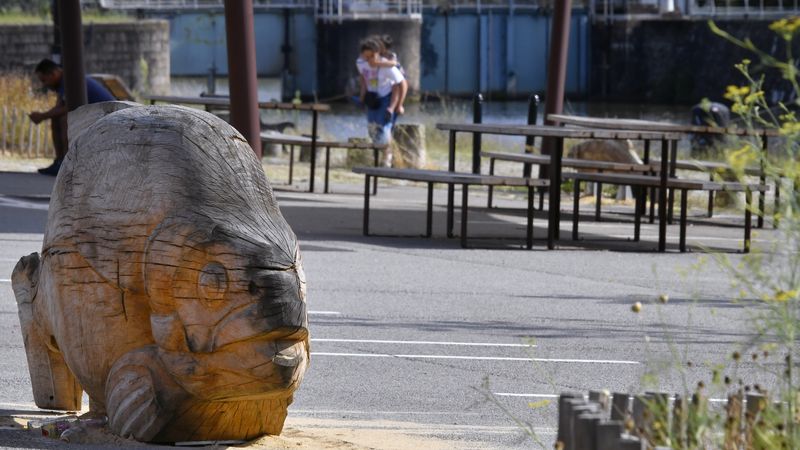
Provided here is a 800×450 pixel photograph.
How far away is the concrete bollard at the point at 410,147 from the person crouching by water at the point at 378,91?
10.7 inches

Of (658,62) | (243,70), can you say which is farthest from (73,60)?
(658,62)

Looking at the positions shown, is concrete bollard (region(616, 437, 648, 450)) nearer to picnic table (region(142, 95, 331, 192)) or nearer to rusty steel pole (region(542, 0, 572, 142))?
picnic table (region(142, 95, 331, 192))

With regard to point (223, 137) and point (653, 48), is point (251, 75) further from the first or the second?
point (653, 48)

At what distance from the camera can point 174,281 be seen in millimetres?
→ 5281

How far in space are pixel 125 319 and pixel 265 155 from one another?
1777 centimetres

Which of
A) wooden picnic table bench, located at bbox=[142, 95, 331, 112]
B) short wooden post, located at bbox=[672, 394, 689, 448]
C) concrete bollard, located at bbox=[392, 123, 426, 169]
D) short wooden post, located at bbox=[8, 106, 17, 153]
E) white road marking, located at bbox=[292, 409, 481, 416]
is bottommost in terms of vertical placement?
concrete bollard, located at bbox=[392, 123, 426, 169]

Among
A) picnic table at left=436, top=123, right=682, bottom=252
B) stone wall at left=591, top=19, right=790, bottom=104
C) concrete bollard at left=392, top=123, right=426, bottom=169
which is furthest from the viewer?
stone wall at left=591, top=19, right=790, bottom=104

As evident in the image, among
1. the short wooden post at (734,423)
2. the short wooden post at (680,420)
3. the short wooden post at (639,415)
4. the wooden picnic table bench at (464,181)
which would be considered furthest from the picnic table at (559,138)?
the short wooden post at (680,420)

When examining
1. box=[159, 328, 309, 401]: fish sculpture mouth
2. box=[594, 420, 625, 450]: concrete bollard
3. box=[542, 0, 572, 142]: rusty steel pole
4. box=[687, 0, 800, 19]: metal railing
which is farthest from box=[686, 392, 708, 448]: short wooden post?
box=[687, 0, 800, 19]: metal railing

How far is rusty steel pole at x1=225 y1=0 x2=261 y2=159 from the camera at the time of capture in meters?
13.7

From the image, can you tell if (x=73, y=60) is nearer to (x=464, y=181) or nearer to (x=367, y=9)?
→ (x=464, y=181)

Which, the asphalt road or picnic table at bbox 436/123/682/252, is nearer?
the asphalt road

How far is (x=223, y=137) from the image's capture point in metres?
5.68

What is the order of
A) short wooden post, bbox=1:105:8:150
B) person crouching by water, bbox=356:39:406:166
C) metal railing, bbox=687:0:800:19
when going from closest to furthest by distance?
1. short wooden post, bbox=1:105:8:150
2. person crouching by water, bbox=356:39:406:166
3. metal railing, bbox=687:0:800:19
